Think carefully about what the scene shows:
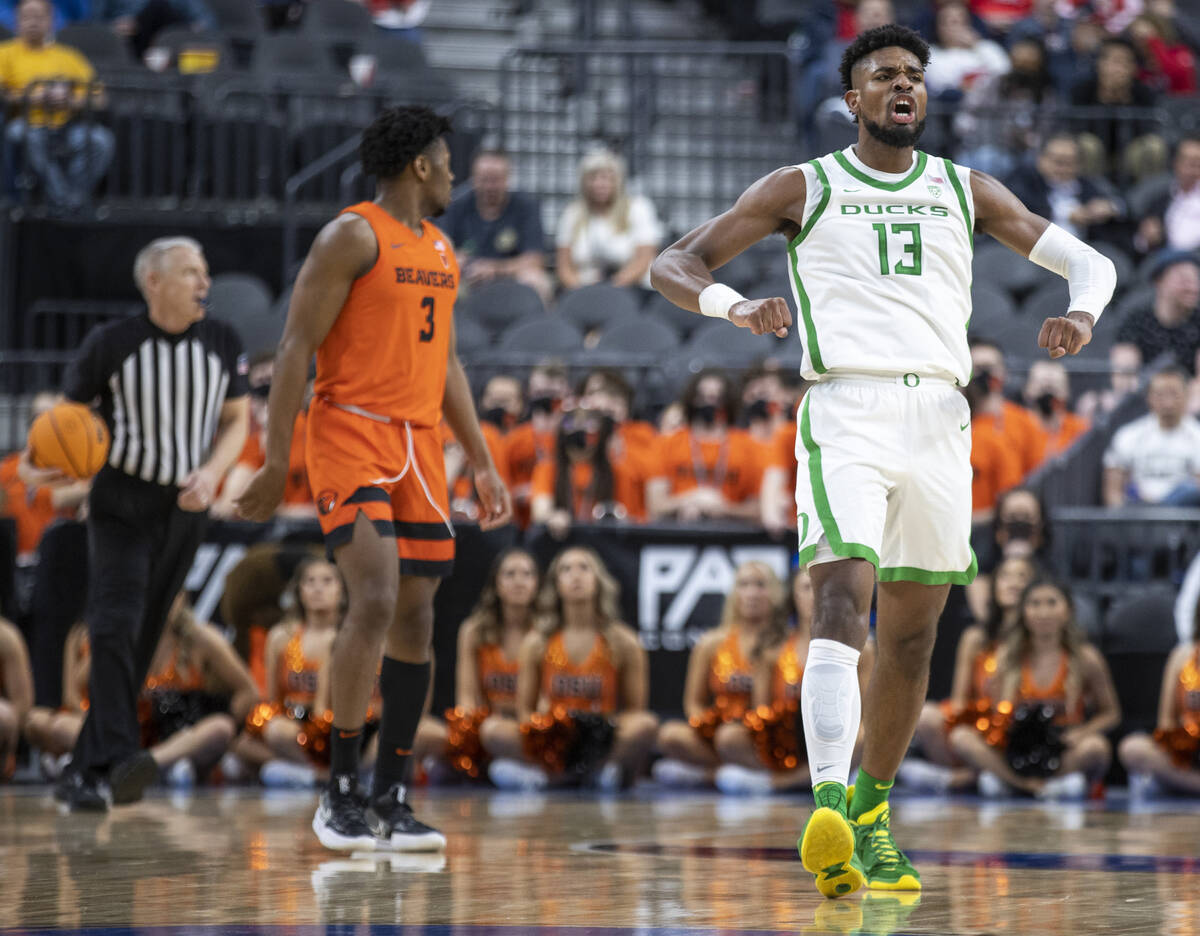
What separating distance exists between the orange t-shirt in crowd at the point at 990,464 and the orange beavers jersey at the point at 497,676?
266 centimetres

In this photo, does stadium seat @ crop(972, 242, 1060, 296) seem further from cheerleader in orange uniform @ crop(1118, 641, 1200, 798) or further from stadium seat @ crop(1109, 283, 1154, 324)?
cheerleader in orange uniform @ crop(1118, 641, 1200, 798)

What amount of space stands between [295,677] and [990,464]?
386 cm

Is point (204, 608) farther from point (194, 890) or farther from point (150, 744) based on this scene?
point (194, 890)

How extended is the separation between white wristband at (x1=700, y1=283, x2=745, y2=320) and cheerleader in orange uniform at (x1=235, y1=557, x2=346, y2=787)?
16.5 feet

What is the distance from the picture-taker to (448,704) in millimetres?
9891

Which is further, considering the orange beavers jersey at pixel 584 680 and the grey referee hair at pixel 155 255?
the orange beavers jersey at pixel 584 680

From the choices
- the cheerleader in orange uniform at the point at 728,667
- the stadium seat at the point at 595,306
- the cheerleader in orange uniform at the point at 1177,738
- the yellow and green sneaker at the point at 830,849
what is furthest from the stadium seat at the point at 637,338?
the yellow and green sneaker at the point at 830,849

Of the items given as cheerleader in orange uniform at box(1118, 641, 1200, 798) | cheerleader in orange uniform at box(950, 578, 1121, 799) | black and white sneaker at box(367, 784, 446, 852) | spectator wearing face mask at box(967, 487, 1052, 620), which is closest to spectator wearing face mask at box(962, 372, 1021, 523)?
spectator wearing face mask at box(967, 487, 1052, 620)

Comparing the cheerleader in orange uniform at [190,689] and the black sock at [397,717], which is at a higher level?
the black sock at [397,717]

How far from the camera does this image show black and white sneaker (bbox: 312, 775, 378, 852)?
5.64m

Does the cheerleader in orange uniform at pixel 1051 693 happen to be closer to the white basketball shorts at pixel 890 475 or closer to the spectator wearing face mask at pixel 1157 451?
the spectator wearing face mask at pixel 1157 451

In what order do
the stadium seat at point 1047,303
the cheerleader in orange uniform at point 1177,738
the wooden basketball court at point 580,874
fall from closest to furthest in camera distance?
the wooden basketball court at point 580,874, the cheerleader in orange uniform at point 1177,738, the stadium seat at point 1047,303

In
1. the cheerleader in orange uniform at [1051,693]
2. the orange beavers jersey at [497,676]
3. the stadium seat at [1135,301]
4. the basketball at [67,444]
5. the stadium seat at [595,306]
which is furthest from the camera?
the stadium seat at [595,306]

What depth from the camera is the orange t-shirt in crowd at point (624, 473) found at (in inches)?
403
